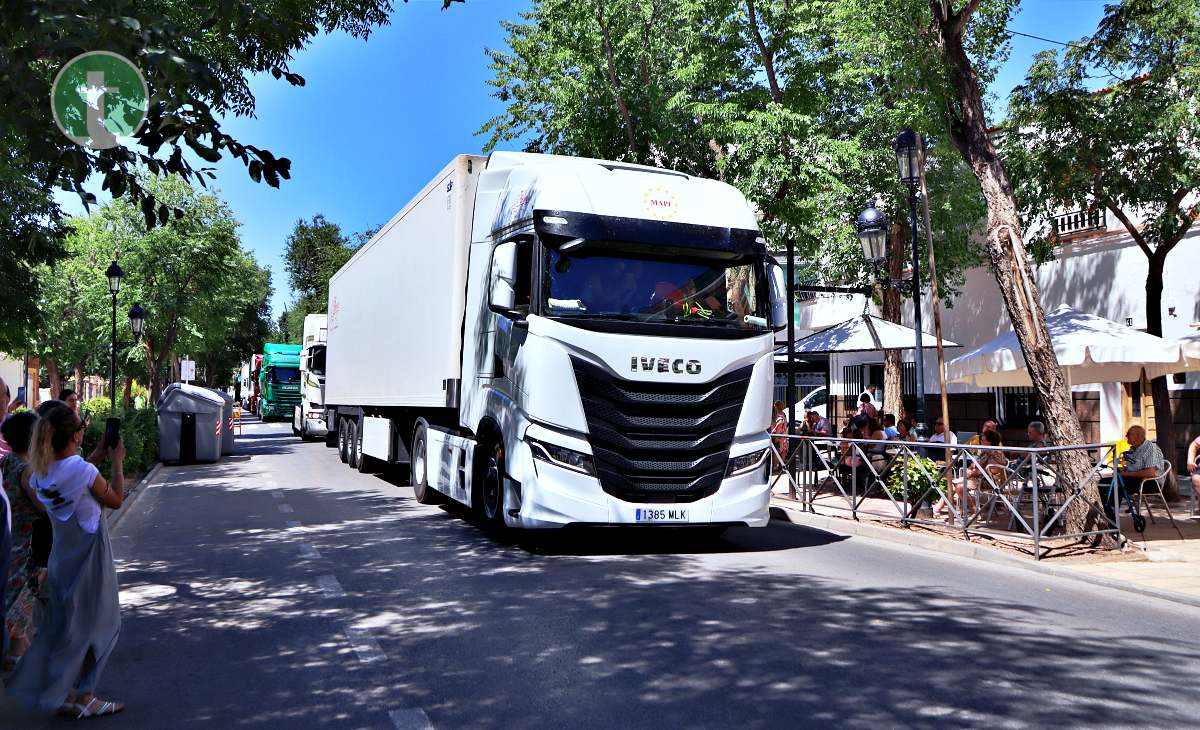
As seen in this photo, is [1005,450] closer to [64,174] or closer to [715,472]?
[715,472]

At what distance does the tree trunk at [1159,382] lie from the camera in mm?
17797

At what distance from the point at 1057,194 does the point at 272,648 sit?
1801 cm

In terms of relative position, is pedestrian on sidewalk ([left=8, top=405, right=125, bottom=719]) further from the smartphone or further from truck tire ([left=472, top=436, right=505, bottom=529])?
truck tire ([left=472, top=436, right=505, bottom=529])

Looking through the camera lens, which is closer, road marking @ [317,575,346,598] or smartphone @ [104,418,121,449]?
smartphone @ [104,418,121,449]

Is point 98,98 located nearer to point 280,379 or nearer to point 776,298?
point 776,298

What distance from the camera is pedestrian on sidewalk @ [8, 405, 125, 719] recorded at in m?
4.60

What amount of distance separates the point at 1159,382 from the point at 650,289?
42.9ft

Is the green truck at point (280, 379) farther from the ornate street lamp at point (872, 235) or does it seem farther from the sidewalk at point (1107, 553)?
the sidewalk at point (1107, 553)

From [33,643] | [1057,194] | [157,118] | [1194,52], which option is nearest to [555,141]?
[1057,194]

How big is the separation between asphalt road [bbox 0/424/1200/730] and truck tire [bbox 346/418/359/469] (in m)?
9.24

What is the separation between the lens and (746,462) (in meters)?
9.47

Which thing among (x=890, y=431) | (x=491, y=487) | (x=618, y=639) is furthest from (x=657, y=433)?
(x=890, y=431)

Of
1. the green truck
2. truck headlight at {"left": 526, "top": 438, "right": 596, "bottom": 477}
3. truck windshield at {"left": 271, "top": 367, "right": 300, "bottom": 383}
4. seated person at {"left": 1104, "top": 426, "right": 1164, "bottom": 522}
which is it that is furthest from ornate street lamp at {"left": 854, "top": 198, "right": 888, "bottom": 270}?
truck windshield at {"left": 271, "top": 367, "right": 300, "bottom": 383}

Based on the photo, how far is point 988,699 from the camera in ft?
16.2
